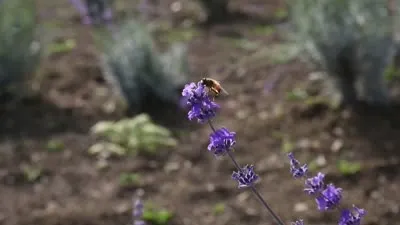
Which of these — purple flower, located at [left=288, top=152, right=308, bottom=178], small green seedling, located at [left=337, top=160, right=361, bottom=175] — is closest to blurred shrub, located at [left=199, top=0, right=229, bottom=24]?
small green seedling, located at [left=337, top=160, right=361, bottom=175]

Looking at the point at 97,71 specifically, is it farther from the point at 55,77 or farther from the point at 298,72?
the point at 298,72

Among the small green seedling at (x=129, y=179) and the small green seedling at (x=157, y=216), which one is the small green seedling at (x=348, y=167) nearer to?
the small green seedling at (x=157, y=216)

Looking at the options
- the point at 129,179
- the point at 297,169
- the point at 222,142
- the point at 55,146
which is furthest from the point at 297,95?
the point at 222,142

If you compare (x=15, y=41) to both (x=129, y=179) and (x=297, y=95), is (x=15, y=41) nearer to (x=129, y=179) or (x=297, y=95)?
(x=129, y=179)

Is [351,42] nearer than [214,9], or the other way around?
[351,42]

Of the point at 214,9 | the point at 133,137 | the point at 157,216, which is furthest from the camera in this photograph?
the point at 214,9

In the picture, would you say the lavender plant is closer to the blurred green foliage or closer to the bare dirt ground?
the bare dirt ground
